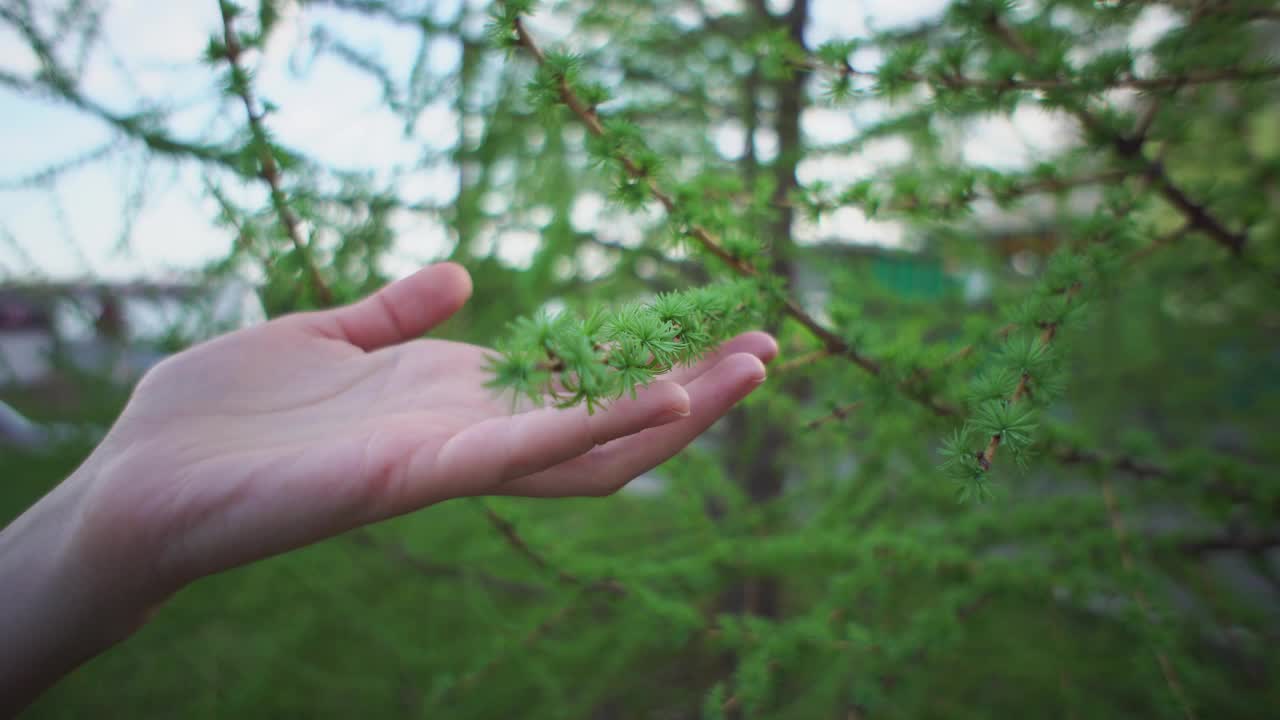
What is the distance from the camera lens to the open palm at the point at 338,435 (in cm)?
88

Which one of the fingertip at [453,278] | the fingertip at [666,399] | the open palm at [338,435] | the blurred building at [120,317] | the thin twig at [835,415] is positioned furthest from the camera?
the blurred building at [120,317]

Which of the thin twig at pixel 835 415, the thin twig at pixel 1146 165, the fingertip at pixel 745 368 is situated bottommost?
the thin twig at pixel 835 415

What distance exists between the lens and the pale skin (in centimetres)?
89

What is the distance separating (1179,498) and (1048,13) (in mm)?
1384

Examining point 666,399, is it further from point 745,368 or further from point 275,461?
point 275,461

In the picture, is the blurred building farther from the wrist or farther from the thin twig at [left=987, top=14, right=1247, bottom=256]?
the thin twig at [left=987, top=14, right=1247, bottom=256]

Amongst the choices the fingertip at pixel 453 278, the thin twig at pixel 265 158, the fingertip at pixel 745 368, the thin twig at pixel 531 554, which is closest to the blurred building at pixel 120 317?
the thin twig at pixel 265 158

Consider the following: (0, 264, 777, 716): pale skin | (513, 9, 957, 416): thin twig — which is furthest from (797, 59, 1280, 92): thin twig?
(0, 264, 777, 716): pale skin

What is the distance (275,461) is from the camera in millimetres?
1005

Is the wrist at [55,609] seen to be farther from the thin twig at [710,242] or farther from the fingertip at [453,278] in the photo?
the thin twig at [710,242]

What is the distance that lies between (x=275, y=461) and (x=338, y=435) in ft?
0.33

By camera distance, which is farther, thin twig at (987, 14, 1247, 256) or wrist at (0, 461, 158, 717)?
thin twig at (987, 14, 1247, 256)

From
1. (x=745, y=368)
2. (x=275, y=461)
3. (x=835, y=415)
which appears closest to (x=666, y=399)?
(x=745, y=368)

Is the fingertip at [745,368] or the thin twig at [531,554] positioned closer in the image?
the fingertip at [745,368]
